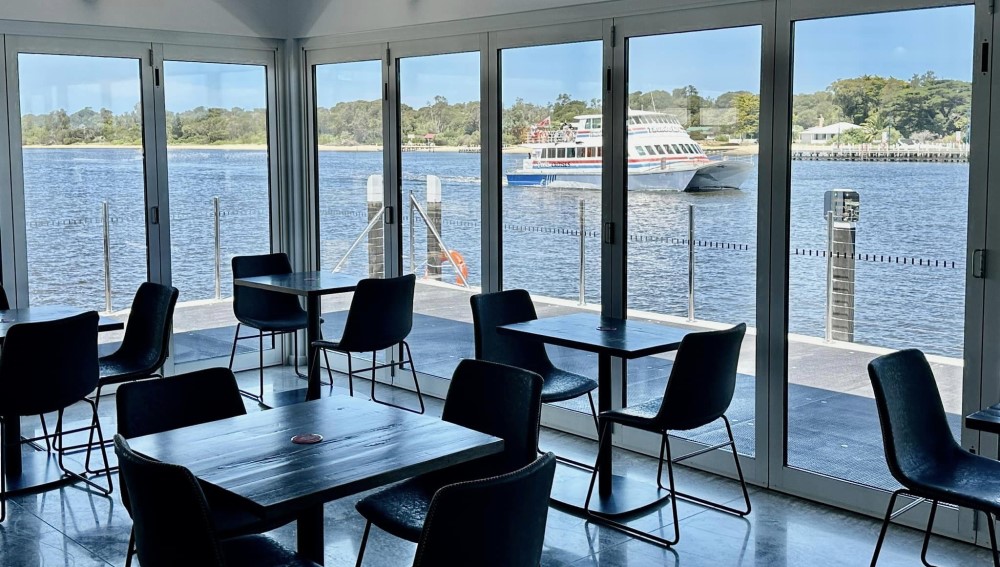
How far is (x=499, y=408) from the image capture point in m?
3.66

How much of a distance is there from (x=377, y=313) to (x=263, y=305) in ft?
4.34

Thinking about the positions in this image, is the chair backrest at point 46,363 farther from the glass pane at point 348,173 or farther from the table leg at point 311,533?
the glass pane at point 348,173

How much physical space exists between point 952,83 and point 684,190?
4.84 feet

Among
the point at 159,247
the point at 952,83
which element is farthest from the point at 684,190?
the point at 159,247

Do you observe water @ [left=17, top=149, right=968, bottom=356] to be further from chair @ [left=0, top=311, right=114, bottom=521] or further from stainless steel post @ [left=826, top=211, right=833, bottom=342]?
chair @ [left=0, top=311, right=114, bottom=521]

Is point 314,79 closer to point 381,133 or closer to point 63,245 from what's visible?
point 381,133

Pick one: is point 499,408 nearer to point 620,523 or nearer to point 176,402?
point 176,402

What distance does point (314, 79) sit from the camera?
777cm

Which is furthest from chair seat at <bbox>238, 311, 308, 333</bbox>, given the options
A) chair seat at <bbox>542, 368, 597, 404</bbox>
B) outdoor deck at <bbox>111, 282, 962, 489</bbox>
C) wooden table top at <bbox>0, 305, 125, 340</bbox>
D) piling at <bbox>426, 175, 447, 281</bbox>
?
chair seat at <bbox>542, 368, 597, 404</bbox>

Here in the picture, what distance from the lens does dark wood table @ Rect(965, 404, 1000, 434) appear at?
334cm

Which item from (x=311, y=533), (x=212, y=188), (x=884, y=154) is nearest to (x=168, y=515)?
(x=311, y=533)

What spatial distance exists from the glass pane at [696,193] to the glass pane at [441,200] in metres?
1.31

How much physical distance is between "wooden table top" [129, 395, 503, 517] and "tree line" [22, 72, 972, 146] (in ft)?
8.18

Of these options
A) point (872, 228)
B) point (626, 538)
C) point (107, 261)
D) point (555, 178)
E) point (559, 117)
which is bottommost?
point (626, 538)
